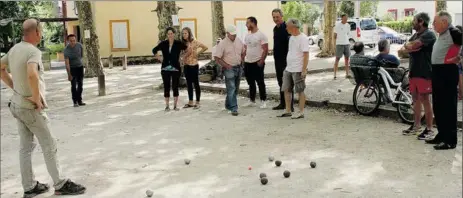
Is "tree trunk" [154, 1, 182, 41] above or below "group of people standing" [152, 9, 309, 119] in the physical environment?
above

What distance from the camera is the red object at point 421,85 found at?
6.49 m

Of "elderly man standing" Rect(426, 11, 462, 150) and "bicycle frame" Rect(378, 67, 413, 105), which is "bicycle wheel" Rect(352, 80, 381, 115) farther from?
"elderly man standing" Rect(426, 11, 462, 150)

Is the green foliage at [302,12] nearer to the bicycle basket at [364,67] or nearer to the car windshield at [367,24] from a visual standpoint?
the car windshield at [367,24]

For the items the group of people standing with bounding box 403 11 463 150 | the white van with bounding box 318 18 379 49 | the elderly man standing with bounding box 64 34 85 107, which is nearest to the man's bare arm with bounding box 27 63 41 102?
the group of people standing with bounding box 403 11 463 150

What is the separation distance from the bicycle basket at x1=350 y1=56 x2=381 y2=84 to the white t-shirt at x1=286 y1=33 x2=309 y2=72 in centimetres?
93

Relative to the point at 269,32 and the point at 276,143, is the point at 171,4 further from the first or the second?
the point at 269,32

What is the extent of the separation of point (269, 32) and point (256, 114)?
20.5 m

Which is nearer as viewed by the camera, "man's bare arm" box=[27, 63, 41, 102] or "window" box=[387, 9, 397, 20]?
"man's bare arm" box=[27, 63, 41, 102]

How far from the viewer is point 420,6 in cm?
3488

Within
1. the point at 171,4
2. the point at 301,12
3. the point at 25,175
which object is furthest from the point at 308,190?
the point at 301,12

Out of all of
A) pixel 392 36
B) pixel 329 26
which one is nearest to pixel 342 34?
pixel 329 26

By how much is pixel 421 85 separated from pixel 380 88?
1568 millimetres

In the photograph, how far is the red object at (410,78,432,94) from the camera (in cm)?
649

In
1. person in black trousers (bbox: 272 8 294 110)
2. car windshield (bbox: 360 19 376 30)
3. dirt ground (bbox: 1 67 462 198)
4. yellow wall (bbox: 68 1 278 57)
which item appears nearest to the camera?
dirt ground (bbox: 1 67 462 198)
